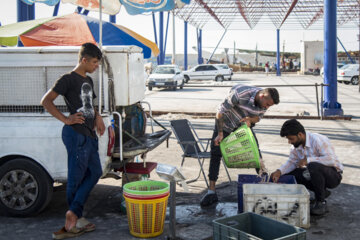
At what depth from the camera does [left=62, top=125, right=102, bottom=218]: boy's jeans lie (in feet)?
15.1

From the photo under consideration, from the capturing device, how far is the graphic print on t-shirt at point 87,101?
4603 millimetres

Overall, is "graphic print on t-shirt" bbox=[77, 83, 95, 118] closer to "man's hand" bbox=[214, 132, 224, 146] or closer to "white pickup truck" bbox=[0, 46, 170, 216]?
"white pickup truck" bbox=[0, 46, 170, 216]

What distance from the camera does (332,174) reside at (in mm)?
5309

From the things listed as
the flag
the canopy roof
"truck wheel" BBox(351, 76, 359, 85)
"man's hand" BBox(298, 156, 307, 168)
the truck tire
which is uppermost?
the canopy roof

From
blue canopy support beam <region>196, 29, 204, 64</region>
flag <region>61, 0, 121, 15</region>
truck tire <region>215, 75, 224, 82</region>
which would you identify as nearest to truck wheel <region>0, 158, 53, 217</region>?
flag <region>61, 0, 121, 15</region>

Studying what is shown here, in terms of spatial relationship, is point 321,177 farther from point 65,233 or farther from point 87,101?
point 65,233

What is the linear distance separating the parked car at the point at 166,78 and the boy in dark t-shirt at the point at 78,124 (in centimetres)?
2240

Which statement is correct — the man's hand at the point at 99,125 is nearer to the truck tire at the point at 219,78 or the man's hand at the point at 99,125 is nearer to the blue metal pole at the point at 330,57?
the blue metal pole at the point at 330,57

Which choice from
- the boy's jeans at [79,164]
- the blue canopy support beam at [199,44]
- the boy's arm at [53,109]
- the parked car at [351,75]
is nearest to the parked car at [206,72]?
the parked car at [351,75]

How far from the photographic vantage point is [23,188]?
5.29 m

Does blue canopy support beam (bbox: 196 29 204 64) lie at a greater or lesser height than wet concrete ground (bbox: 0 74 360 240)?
greater

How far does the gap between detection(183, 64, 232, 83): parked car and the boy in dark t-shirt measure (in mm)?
32393

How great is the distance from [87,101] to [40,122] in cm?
91

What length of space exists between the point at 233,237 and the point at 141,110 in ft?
10.4
